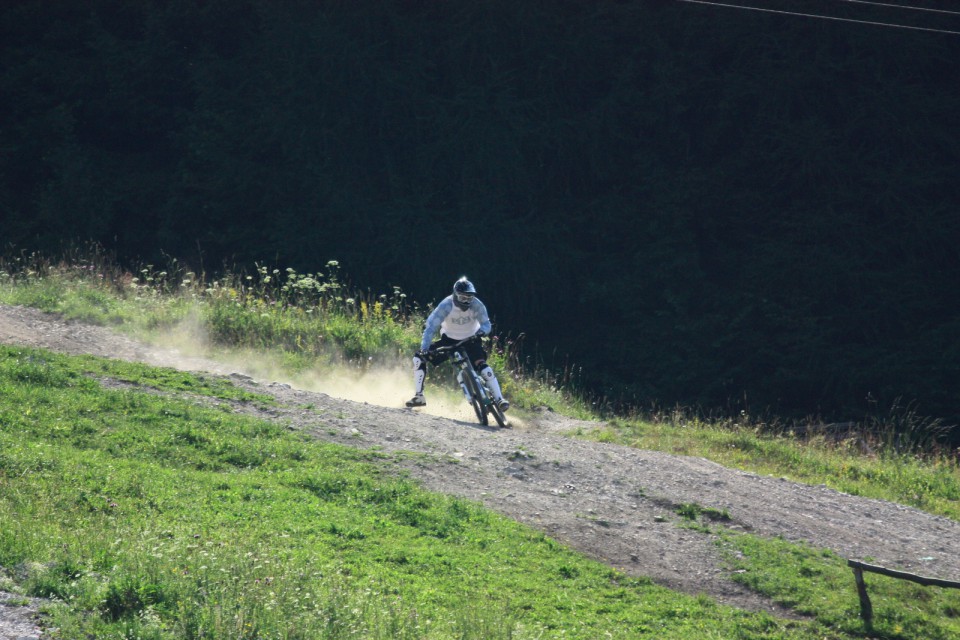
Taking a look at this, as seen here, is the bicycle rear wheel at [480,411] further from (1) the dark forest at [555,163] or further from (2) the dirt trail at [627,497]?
(1) the dark forest at [555,163]

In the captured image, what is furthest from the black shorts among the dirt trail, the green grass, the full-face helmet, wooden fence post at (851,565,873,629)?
wooden fence post at (851,565,873,629)

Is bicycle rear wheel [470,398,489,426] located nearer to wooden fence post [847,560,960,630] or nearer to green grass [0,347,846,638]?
green grass [0,347,846,638]

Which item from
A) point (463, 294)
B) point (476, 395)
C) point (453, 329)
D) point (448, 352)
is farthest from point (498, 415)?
point (463, 294)

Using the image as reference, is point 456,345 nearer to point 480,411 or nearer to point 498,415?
point 480,411

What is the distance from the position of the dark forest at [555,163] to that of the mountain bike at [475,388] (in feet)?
40.2

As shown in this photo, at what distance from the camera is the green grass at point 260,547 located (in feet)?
22.0

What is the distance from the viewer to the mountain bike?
15609mm

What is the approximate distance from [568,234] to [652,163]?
334 centimetres

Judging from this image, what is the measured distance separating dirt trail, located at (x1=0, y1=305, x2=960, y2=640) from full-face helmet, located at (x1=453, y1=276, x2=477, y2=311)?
1812 millimetres

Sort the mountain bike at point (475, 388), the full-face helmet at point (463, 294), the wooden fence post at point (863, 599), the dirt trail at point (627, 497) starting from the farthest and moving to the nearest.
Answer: the full-face helmet at point (463, 294) → the mountain bike at point (475, 388) → the dirt trail at point (627, 497) → the wooden fence post at point (863, 599)

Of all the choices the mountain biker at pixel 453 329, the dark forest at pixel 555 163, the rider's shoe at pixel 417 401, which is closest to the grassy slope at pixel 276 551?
the rider's shoe at pixel 417 401

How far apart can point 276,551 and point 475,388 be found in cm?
784

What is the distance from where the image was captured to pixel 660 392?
27.8 m

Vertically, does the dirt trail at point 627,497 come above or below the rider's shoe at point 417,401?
above
